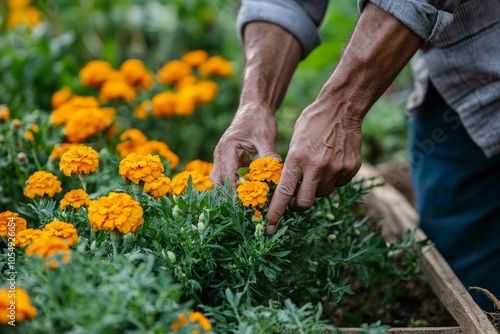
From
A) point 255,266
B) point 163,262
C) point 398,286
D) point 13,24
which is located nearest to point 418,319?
point 398,286

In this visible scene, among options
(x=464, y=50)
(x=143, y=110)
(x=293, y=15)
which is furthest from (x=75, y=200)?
(x=143, y=110)

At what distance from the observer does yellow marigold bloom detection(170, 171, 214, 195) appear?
1589mm

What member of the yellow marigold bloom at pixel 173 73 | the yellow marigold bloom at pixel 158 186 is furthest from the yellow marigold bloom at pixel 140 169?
the yellow marigold bloom at pixel 173 73

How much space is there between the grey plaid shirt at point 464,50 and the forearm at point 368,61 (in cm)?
39

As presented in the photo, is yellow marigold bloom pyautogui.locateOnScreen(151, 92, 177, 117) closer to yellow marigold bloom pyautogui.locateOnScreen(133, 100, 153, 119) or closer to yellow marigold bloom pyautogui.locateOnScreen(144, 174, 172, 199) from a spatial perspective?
yellow marigold bloom pyautogui.locateOnScreen(133, 100, 153, 119)

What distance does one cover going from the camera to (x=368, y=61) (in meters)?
1.48

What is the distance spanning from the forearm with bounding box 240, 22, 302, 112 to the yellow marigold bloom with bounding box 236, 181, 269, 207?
0.47 meters

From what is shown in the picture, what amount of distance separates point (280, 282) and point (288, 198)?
0.88 ft

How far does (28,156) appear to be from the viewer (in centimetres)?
200

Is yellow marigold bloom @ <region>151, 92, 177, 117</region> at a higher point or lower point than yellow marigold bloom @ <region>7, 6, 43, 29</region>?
higher

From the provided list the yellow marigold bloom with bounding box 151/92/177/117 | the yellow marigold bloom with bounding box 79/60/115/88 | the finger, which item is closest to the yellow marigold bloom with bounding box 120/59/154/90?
the yellow marigold bloom with bounding box 79/60/115/88

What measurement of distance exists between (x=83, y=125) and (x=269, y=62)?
2.29 ft

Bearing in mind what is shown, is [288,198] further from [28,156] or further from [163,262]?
[28,156]

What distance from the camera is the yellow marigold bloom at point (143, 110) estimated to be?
2.82 metres
